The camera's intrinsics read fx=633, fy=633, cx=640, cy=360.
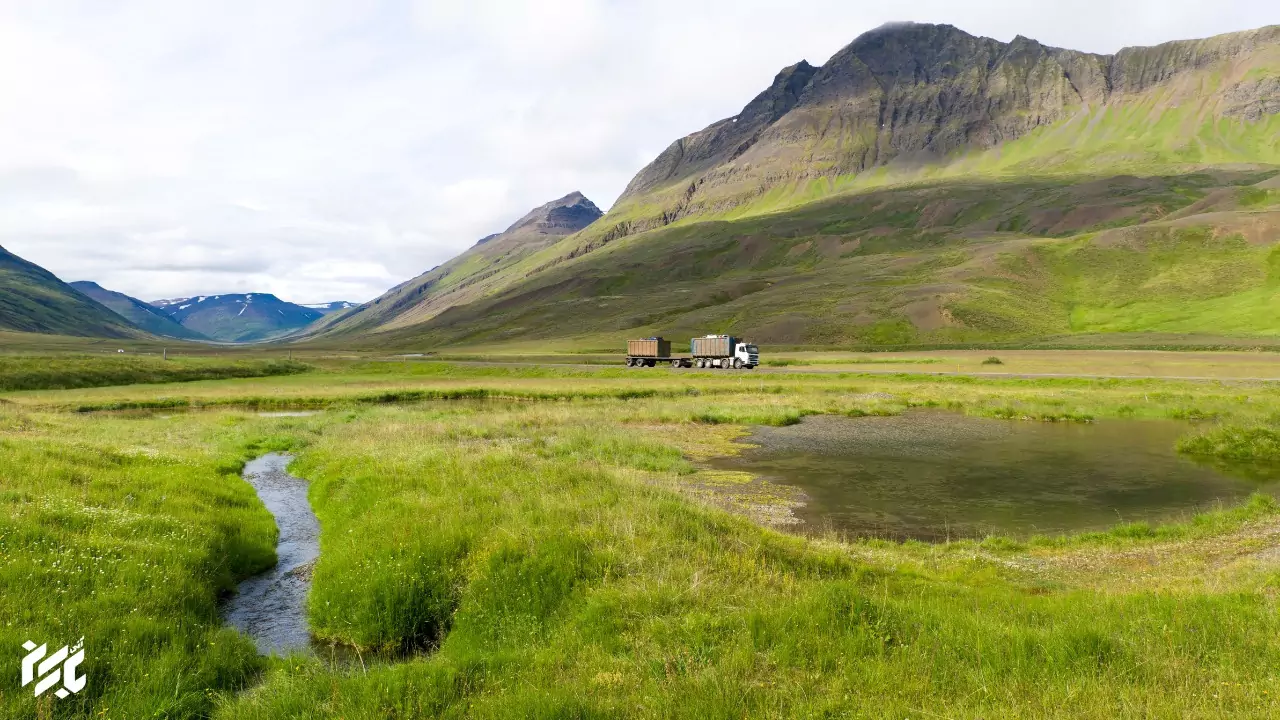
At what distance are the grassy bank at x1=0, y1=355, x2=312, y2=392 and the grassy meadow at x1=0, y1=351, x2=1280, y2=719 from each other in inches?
2070

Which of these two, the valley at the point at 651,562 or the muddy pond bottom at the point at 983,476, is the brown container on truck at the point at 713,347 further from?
the muddy pond bottom at the point at 983,476

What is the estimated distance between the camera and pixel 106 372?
66500 mm

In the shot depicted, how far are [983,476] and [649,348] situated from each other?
72154 mm

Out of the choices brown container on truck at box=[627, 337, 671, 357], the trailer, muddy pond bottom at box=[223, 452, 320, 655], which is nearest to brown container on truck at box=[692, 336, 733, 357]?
the trailer

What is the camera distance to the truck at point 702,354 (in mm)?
86875

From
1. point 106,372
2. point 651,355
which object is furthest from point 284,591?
point 651,355

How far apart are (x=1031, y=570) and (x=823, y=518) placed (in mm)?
6821

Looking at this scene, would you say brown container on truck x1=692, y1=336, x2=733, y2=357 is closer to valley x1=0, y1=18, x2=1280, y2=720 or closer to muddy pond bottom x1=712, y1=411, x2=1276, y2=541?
valley x1=0, y1=18, x2=1280, y2=720

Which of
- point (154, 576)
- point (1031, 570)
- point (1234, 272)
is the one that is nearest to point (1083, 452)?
point (1031, 570)

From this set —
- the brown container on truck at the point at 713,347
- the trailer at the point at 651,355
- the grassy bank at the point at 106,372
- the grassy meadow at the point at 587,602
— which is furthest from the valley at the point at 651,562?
the trailer at the point at 651,355

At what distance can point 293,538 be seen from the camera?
17.9 m

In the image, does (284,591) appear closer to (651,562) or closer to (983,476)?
(651,562)

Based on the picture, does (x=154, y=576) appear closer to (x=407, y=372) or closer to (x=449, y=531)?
(x=449, y=531)

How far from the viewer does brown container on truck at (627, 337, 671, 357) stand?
96.9 m
